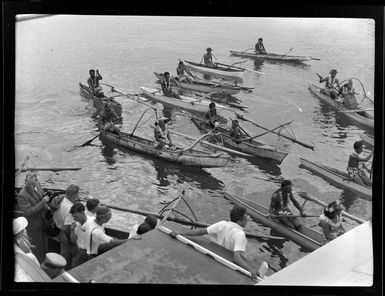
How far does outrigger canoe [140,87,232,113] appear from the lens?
26.1 ft

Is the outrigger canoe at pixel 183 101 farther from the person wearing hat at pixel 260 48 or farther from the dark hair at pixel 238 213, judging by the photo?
the dark hair at pixel 238 213

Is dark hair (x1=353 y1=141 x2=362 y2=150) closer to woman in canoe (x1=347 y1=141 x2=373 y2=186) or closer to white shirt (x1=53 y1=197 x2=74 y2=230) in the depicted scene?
woman in canoe (x1=347 y1=141 x2=373 y2=186)

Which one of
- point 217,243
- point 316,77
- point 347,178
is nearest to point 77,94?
point 217,243

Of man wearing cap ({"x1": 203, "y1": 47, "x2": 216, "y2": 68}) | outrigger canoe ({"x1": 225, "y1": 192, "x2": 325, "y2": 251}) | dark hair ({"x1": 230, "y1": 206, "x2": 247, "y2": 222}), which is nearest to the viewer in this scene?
dark hair ({"x1": 230, "y1": 206, "x2": 247, "y2": 222})

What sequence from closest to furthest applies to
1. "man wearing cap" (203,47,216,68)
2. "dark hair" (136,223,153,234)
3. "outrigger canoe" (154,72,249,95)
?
"dark hair" (136,223,153,234) < "man wearing cap" (203,47,216,68) < "outrigger canoe" (154,72,249,95)

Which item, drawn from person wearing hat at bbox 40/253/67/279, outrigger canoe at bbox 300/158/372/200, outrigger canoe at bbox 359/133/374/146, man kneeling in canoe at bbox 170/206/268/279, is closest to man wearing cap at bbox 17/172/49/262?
person wearing hat at bbox 40/253/67/279

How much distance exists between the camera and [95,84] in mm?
7660

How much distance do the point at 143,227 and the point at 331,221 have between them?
2.77 m

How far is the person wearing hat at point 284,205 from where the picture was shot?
730 cm

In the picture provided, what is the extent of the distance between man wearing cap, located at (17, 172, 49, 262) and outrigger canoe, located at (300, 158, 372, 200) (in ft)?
13.3

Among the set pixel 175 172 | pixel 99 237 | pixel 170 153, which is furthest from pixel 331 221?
pixel 99 237

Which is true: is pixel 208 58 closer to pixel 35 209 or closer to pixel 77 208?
pixel 77 208

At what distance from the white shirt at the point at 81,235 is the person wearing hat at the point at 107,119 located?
2.01m

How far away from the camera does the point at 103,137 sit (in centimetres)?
810
